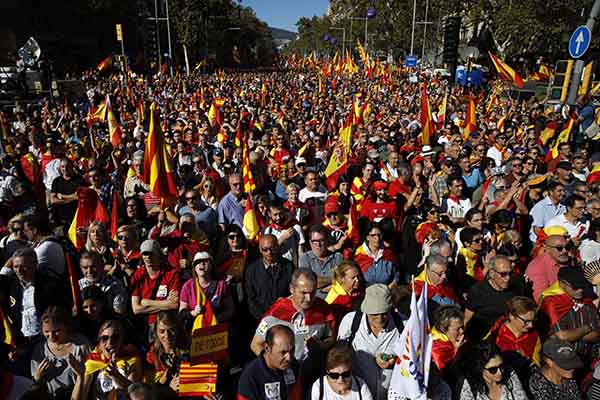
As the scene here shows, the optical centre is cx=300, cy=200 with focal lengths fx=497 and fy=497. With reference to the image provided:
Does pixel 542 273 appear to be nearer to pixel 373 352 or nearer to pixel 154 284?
pixel 373 352

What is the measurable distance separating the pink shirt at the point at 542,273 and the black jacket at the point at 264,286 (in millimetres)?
2109

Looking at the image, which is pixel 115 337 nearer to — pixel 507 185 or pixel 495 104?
pixel 507 185

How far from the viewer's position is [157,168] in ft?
20.3

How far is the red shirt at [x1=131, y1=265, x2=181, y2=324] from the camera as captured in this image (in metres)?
4.21

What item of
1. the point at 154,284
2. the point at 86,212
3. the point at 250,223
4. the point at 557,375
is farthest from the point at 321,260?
the point at 86,212

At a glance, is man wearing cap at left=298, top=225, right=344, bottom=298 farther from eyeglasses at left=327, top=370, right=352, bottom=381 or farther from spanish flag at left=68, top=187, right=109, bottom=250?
spanish flag at left=68, top=187, right=109, bottom=250

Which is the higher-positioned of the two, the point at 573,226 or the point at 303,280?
the point at 303,280

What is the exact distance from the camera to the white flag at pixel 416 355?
279cm

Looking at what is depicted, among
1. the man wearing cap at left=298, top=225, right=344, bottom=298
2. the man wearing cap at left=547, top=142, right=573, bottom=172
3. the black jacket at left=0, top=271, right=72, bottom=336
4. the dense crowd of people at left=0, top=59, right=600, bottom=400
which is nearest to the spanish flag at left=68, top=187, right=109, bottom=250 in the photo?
the dense crowd of people at left=0, top=59, right=600, bottom=400

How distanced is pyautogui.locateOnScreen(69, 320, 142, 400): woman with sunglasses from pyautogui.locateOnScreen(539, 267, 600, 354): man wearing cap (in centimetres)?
293

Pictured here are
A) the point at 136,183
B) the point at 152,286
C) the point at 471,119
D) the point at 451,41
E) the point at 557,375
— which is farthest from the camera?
the point at 451,41

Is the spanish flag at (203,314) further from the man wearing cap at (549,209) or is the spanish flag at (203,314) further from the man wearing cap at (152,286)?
the man wearing cap at (549,209)

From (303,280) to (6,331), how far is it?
7.58ft

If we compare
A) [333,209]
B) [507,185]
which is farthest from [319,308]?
[507,185]
